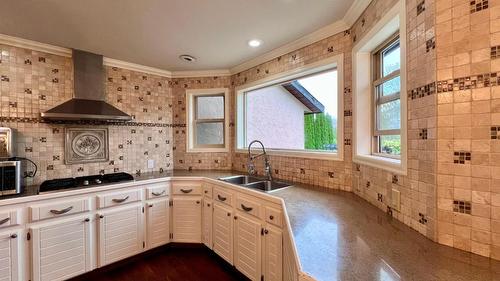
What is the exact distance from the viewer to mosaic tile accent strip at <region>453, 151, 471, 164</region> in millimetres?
848

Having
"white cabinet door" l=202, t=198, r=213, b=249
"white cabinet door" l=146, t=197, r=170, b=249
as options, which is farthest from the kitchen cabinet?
"white cabinet door" l=146, t=197, r=170, b=249

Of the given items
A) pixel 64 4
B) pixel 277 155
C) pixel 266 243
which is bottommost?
pixel 266 243

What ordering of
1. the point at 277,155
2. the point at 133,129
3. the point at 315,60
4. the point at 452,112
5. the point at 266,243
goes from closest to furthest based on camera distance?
the point at 452,112 < the point at 266,243 < the point at 315,60 < the point at 277,155 < the point at 133,129

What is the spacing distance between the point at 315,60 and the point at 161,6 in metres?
1.37

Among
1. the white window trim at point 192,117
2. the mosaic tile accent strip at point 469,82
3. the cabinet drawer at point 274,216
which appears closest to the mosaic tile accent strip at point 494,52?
the mosaic tile accent strip at point 469,82

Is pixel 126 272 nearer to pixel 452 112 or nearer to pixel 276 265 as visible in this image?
pixel 276 265

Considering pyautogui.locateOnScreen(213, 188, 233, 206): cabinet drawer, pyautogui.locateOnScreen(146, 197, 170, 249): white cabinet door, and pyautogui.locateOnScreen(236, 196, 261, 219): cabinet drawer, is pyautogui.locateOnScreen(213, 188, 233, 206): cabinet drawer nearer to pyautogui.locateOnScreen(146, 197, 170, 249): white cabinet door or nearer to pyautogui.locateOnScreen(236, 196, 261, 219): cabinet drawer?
pyautogui.locateOnScreen(236, 196, 261, 219): cabinet drawer

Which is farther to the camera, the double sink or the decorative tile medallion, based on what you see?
the decorative tile medallion

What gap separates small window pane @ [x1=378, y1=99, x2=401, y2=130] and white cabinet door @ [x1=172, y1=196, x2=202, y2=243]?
6.61 feet

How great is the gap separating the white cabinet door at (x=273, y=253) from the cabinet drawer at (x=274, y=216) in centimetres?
4

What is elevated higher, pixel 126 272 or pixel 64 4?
pixel 64 4

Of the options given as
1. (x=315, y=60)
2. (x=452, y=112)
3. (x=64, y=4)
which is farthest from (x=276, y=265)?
(x=64, y=4)

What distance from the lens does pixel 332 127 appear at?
214 cm

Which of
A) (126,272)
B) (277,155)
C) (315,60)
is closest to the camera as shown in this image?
(315,60)
